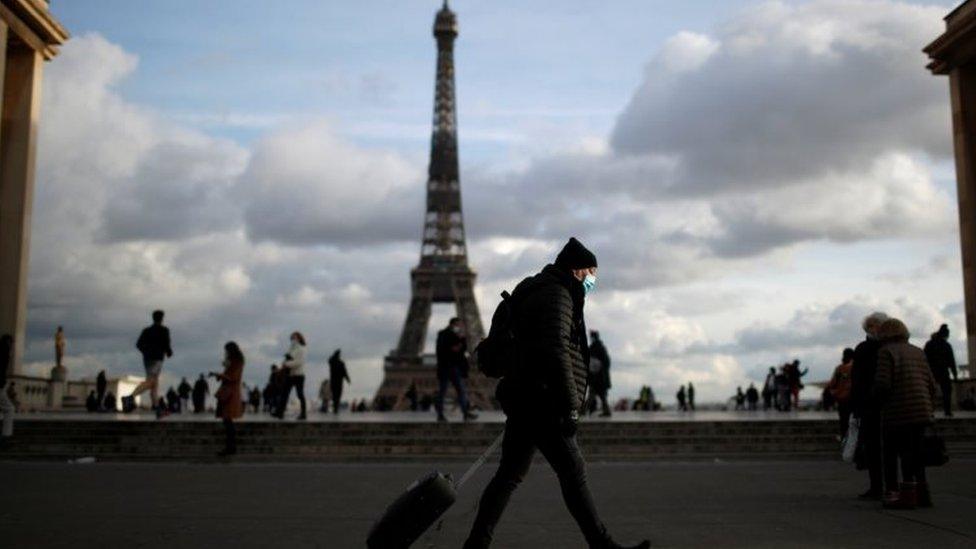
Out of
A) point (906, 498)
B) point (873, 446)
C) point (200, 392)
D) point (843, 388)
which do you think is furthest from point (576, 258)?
point (200, 392)

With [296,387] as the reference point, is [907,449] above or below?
below

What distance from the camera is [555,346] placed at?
6035 millimetres

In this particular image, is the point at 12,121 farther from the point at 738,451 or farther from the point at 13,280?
the point at 738,451

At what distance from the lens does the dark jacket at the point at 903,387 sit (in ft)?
29.3

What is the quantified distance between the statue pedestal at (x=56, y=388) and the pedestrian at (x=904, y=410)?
1152 inches

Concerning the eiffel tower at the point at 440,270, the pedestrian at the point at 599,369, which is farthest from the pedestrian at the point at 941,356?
the eiffel tower at the point at 440,270

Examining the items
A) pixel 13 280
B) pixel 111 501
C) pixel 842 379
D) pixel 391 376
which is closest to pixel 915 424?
pixel 842 379

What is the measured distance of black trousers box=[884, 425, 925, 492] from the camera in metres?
8.93

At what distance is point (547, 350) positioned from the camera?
19.8 feet

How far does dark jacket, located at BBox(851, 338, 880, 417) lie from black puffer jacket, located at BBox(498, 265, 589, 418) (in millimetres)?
4721

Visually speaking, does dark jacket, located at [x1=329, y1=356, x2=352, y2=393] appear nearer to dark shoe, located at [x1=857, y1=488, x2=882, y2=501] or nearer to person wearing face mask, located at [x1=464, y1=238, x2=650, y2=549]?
dark shoe, located at [x1=857, y1=488, x2=882, y2=501]

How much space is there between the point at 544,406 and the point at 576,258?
926mm

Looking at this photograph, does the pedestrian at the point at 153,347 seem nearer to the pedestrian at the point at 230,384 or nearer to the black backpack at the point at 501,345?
the pedestrian at the point at 230,384

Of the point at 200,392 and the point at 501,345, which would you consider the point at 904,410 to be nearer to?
the point at 501,345
